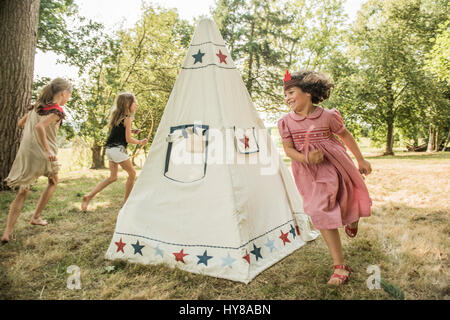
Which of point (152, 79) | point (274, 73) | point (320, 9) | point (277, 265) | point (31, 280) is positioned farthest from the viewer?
point (320, 9)

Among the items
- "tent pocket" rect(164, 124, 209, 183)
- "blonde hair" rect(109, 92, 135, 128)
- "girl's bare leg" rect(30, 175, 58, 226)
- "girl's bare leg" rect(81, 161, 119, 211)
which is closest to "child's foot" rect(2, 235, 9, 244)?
"girl's bare leg" rect(30, 175, 58, 226)

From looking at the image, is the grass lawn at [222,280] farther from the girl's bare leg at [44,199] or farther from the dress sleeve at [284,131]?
the dress sleeve at [284,131]

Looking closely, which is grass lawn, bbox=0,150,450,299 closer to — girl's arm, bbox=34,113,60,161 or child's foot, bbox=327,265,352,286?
child's foot, bbox=327,265,352,286

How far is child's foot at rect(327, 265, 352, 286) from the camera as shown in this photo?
7.09ft

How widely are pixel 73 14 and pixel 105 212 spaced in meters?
6.93

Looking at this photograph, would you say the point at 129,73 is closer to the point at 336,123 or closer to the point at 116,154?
the point at 116,154

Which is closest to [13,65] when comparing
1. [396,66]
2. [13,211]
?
[13,211]

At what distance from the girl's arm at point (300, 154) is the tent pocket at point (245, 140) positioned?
0.56 m

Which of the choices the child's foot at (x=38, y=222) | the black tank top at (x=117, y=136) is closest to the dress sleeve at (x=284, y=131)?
the black tank top at (x=117, y=136)

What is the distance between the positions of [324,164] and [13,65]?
19.3 ft

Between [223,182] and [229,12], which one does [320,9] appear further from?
[223,182]

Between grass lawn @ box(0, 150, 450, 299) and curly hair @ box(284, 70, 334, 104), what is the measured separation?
1551 mm
